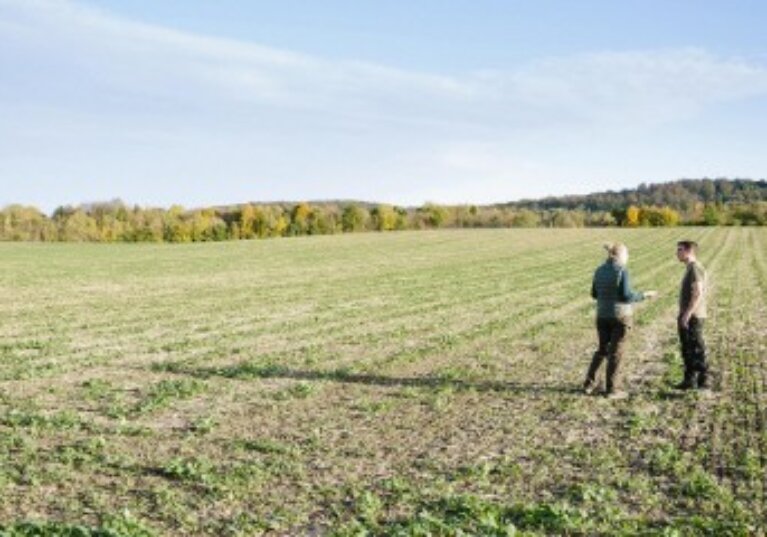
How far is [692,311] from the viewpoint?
13.6 m

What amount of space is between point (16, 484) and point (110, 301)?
23.2 meters

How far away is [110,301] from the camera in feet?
104

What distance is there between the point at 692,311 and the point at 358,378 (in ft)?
20.4

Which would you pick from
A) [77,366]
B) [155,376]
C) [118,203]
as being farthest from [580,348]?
[118,203]

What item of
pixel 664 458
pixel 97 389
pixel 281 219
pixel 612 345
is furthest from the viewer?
pixel 281 219

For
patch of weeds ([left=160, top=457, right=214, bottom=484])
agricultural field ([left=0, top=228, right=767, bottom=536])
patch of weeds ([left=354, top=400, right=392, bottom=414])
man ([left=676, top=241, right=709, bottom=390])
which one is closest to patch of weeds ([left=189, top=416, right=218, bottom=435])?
agricultural field ([left=0, top=228, right=767, bottom=536])

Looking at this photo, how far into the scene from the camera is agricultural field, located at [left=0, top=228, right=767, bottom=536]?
8562 mm

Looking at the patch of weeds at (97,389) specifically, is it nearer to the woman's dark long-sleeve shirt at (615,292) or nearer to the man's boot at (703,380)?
the woman's dark long-sleeve shirt at (615,292)

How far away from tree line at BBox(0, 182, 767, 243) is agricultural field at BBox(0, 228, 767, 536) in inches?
3771

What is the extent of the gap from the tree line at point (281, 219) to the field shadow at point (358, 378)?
338ft

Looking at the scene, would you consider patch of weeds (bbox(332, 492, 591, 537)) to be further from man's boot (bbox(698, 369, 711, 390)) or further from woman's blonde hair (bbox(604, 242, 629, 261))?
man's boot (bbox(698, 369, 711, 390))

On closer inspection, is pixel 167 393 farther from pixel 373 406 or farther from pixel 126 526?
pixel 126 526

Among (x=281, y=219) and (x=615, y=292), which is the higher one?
(x=281, y=219)

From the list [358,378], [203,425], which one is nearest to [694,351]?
[358,378]
